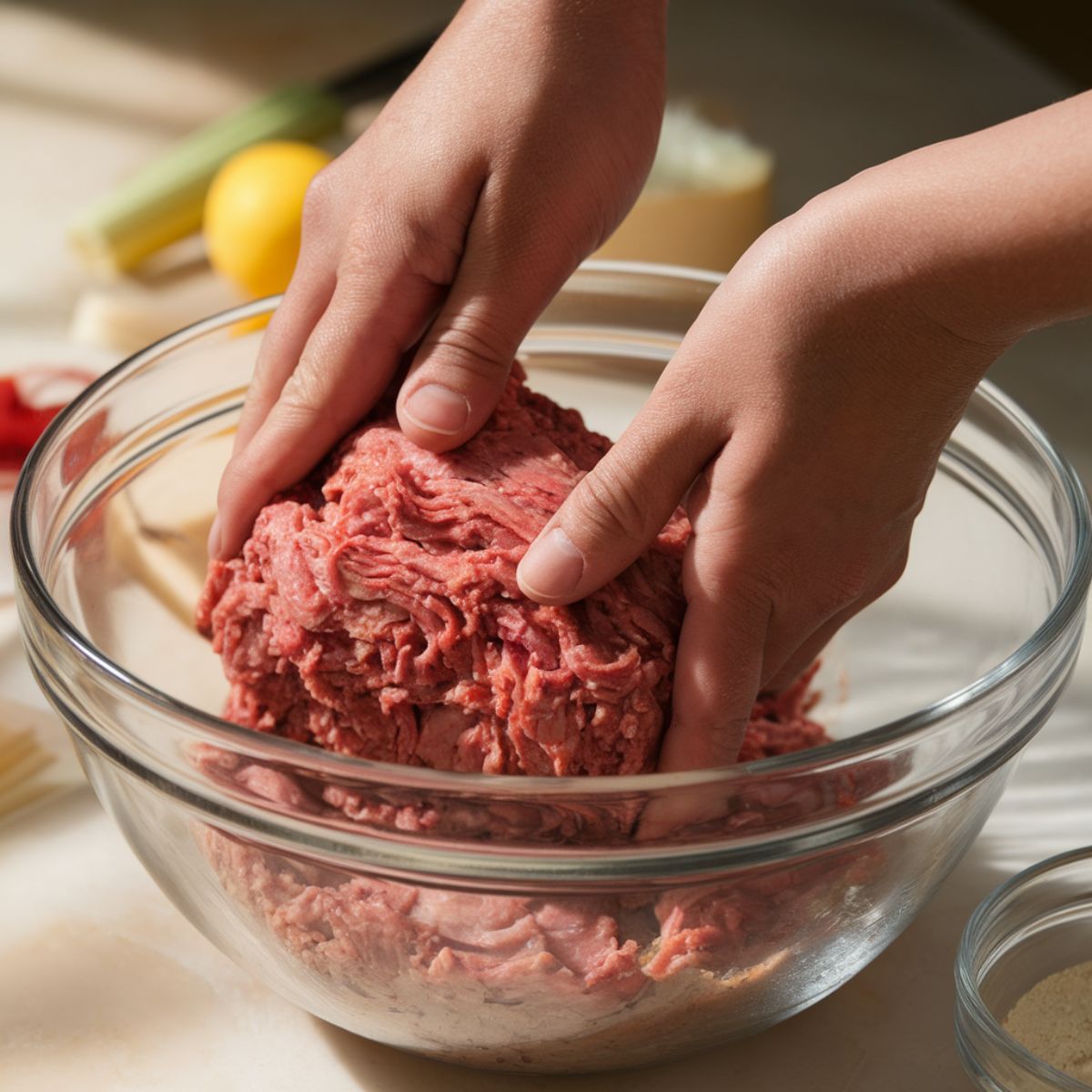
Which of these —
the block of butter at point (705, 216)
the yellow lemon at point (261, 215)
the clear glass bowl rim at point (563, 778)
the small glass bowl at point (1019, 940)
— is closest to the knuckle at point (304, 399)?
the clear glass bowl rim at point (563, 778)

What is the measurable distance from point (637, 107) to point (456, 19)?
7.6 inches

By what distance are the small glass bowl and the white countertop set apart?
8 cm

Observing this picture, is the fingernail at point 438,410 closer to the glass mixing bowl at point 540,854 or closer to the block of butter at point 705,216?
the glass mixing bowl at point 540,854

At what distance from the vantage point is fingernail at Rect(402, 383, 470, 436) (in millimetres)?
1208

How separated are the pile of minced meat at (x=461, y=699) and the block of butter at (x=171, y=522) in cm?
25

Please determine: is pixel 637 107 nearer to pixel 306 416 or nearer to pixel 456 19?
pixel 456 19

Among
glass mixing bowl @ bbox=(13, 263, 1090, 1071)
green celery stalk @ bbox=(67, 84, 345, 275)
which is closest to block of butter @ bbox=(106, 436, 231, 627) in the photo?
glass mixing bowl @ bbox=(13, 263, 1090, 1071)

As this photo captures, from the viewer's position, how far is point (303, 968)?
1111mm

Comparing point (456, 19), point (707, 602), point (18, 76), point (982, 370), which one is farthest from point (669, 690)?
point (18, 76)

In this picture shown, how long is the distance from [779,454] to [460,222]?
386 mm

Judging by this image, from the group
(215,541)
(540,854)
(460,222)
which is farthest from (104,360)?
(540,854)

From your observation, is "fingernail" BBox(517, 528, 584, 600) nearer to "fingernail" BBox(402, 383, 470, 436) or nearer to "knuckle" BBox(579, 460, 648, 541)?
"knuckle" BBox(579, 460, 648, 541)

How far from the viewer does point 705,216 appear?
219cm

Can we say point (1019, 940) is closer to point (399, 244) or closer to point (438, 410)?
point (438, 410)
